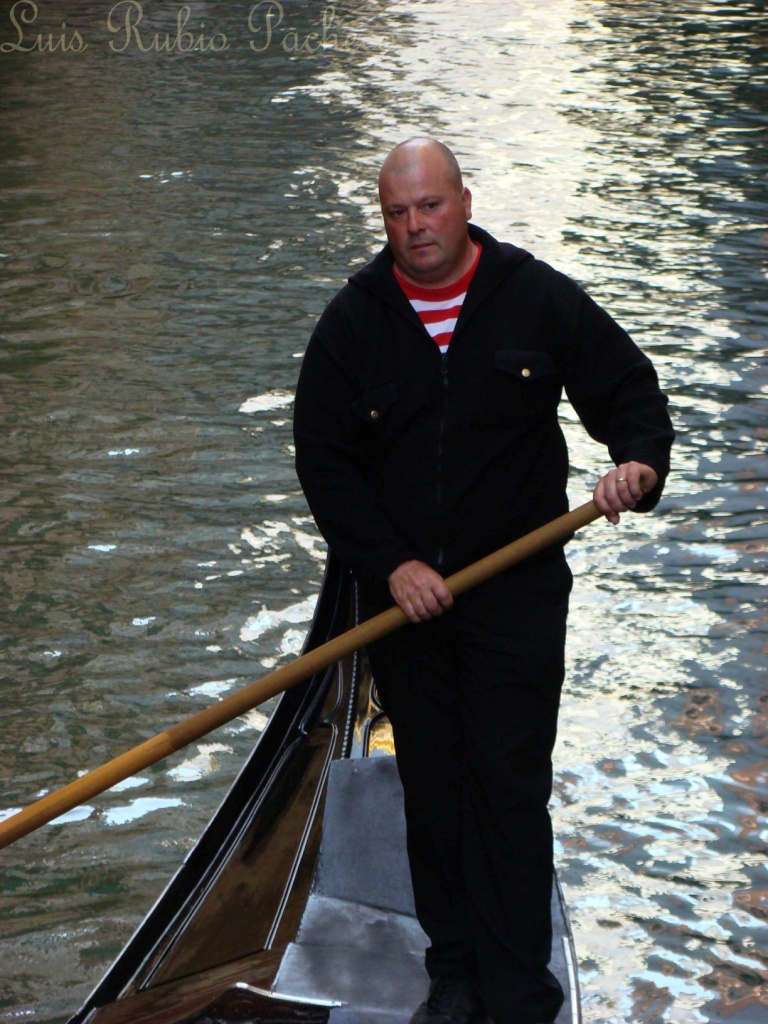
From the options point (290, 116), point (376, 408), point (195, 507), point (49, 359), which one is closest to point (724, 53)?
point (290, 116)

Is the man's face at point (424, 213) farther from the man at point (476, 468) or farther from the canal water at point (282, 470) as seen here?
the canal water at point (282, 470)

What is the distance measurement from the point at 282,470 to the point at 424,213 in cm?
355

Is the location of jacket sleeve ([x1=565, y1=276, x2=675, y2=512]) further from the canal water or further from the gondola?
the canal water

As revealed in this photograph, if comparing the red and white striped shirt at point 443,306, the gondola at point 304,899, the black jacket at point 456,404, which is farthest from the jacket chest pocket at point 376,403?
the gondola at point 304,899

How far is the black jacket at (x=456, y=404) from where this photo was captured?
82.6 inches

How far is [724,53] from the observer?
14.5 meters

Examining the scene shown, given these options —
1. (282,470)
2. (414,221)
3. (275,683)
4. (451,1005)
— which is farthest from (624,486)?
(282,470)

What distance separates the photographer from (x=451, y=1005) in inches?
88.7

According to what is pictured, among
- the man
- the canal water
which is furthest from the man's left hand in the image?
the canal water

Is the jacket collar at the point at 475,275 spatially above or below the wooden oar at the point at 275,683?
above

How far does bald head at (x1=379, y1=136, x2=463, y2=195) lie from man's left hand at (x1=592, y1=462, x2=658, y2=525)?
0.43 m

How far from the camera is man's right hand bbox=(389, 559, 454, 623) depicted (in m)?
2.05

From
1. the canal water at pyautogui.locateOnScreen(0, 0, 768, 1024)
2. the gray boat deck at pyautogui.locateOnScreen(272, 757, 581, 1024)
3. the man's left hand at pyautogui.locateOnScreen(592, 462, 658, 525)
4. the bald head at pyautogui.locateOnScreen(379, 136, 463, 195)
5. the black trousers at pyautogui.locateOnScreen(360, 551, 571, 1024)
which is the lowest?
the canal water at pyautogui.locateOnScreen(0, 0, 768, 1024)

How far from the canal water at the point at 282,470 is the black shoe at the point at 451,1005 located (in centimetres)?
58
